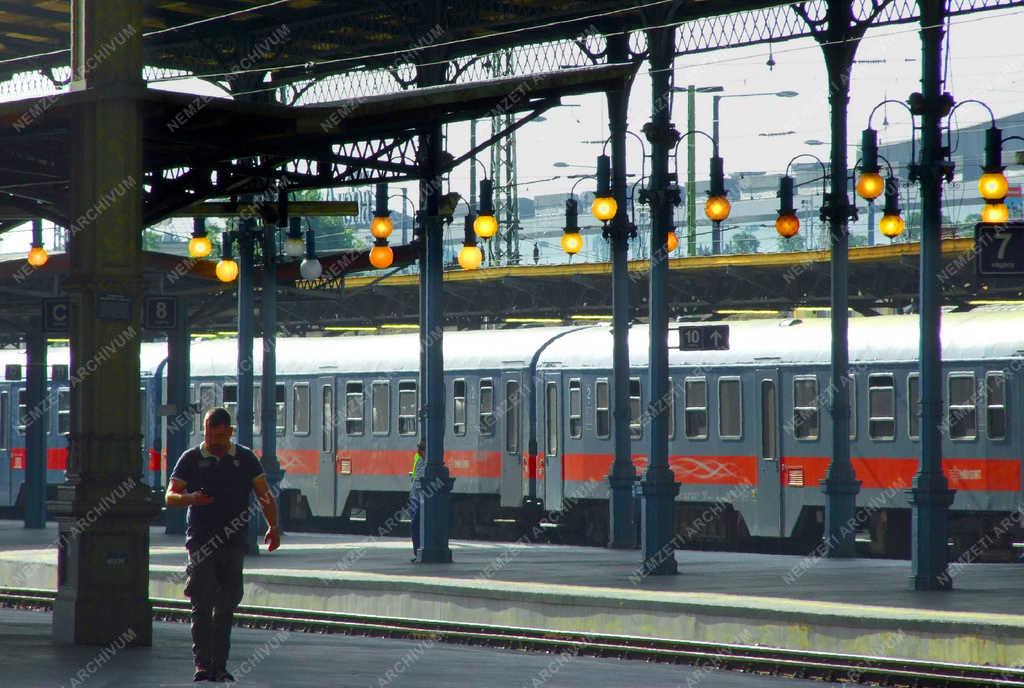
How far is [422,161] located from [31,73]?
412 inches

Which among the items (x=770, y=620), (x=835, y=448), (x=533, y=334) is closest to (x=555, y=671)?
(x=770, y=620)

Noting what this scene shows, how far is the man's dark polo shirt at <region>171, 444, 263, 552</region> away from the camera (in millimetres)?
11664

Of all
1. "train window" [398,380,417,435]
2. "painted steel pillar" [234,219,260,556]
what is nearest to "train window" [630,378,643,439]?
"train window" [398,380,417,435]

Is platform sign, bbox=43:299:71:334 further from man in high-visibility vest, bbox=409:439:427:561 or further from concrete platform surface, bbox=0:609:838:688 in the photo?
man in high-visibility vest, bbox=409:439:427:561

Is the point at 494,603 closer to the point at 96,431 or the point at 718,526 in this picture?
the point at 96,431

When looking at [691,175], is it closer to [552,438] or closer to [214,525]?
[552,438]

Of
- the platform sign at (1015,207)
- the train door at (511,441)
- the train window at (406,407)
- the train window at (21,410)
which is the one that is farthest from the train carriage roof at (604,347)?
the platform sign at (1015,207)

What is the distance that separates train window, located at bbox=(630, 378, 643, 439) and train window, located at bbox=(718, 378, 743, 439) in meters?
1.55

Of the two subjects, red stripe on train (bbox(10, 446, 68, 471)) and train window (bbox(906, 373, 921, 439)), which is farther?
red stripe on train (bbox(10, 446, 68, 471))

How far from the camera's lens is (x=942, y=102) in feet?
59.3

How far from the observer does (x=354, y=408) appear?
1329 inches

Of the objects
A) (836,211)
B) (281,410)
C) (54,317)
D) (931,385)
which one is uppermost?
(836,211)

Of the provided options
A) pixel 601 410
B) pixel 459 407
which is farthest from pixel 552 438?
pixel 459 407

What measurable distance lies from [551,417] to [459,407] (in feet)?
7.07
